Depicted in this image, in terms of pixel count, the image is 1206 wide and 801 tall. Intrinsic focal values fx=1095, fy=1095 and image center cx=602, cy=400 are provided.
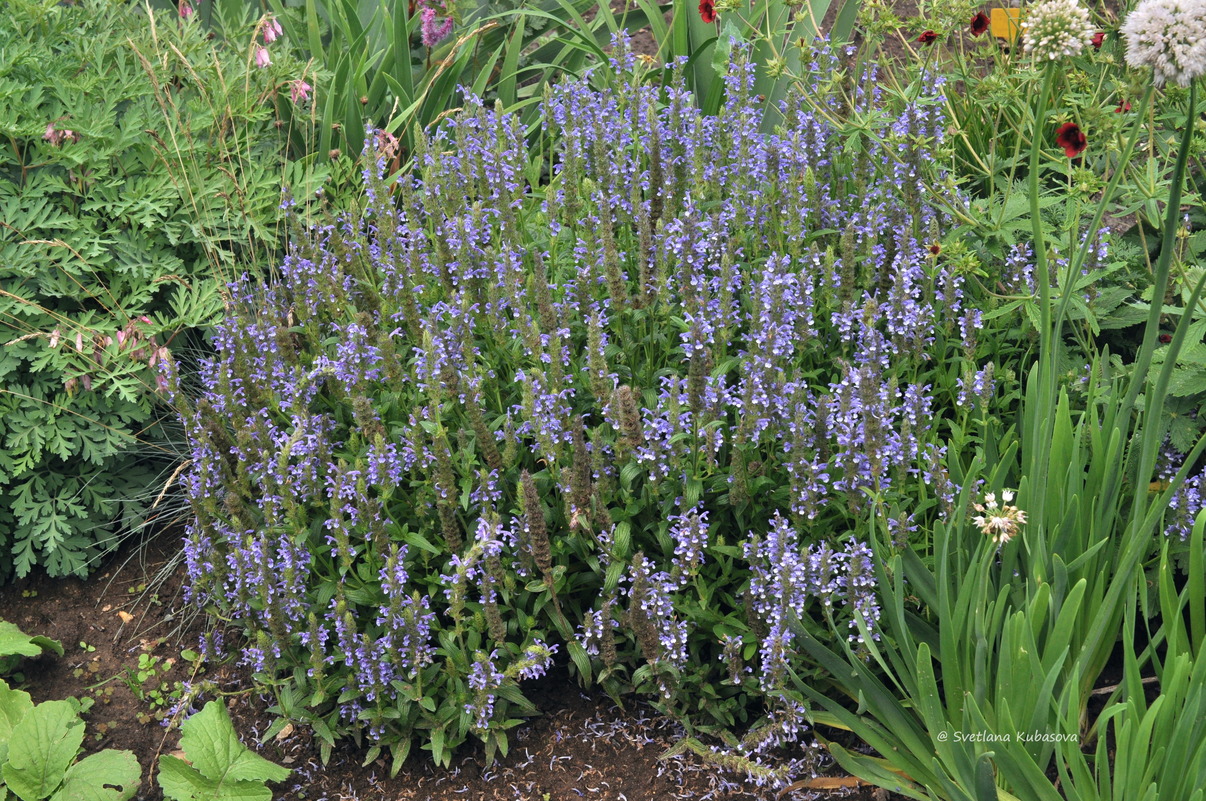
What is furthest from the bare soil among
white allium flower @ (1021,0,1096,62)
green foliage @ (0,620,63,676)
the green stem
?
white allium flower @ (1021,0,1096,62)

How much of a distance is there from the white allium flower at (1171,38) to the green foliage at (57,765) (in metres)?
3.04

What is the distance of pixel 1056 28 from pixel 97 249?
3.07m

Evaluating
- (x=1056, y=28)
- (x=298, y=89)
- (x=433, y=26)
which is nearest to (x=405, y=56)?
(x=433, y=26)

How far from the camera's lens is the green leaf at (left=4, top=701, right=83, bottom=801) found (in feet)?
9.82

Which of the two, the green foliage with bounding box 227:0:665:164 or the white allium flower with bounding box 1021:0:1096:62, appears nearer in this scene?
the white allium flower with bounding box 1021:0:1096:62

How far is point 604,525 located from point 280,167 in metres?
2.54

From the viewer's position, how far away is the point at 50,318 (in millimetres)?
3805

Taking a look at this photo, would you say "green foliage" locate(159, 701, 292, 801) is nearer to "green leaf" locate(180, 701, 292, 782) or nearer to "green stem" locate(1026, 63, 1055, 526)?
"green leaf" locate(180, 701, 292, 782)

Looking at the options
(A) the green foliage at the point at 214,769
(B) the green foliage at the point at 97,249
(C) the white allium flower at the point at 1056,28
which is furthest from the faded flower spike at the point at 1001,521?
(B) the green foliage at the point at 97,249

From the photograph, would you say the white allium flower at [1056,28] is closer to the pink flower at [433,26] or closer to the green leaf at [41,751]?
the green leaf at [41,751]

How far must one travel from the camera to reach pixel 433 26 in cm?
510

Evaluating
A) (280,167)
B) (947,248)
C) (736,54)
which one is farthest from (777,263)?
(280,167)

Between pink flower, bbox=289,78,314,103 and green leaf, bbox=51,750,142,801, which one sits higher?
pink flower, bbox=289,78,314,103

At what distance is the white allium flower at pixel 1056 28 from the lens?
2.10 m
